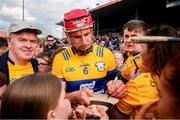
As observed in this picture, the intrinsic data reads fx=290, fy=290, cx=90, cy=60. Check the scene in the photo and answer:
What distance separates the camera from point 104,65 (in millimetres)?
2889

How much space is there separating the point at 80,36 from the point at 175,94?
165 cm

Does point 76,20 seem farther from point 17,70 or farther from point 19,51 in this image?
point 17,70

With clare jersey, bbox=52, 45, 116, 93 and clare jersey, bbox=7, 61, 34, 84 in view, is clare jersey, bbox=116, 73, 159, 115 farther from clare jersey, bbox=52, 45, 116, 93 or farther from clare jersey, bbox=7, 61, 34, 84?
clare jersey, bbox=7, 61, 34, 84

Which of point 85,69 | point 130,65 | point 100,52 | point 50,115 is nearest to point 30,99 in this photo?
point 50,115

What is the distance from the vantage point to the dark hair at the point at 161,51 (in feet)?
6.29

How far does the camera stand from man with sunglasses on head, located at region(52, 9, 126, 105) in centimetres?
280

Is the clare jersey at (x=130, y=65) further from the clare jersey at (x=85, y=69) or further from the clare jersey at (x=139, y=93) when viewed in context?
the clare jersey at (x=139, y=93)

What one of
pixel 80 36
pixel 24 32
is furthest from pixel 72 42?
pixel 24 32

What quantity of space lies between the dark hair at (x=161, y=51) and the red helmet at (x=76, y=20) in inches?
34.7

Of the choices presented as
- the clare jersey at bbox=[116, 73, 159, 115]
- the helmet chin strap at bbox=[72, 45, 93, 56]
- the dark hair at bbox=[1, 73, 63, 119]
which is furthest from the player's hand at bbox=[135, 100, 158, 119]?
the helmet chin strap at bbox=[72, 45, 93, 56]

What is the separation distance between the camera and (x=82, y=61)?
2902 millimetres

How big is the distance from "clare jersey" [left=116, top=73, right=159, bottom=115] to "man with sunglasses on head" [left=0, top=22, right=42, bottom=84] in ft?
3.89

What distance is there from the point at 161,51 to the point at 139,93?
0.32 m

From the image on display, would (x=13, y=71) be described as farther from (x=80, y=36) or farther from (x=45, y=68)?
(x=45, y=68)
